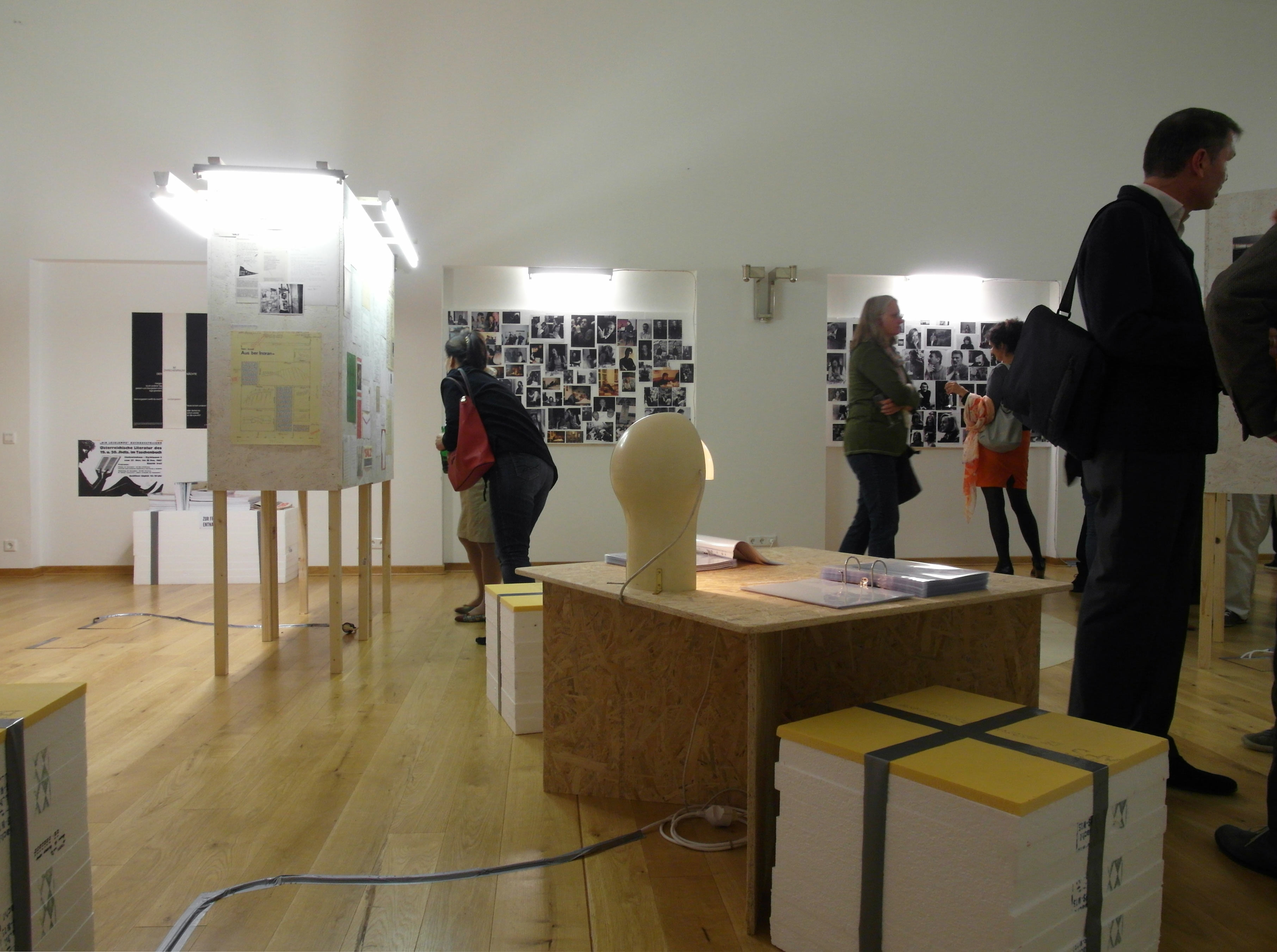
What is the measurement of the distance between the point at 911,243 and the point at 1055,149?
137 centimetres

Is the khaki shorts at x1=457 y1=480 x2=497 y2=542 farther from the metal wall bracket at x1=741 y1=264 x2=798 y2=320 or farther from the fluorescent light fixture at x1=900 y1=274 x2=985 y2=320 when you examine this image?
the fluorescent light fixture at x1=900 y1=274 x2=985 y2=320

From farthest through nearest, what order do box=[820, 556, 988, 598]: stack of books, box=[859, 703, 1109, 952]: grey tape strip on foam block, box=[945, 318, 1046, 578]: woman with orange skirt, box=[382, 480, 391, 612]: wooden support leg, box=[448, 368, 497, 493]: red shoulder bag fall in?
1. box=[945, 318, 1046, 578]: woman with orange skirt
2. box=[382, 480, 391, 612]: wooden support leg
3. box=[448, 368, 497, 493]: red shoulder bag
4. box=[820, 556, 988, 598]: stack of books
5. box=[859, 703, 1109, 952]: grey tape strip on foam block

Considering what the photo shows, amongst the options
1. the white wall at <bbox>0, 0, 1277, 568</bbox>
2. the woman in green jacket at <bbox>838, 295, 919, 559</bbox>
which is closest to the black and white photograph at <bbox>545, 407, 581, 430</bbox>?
the white wall at <bbox>0, 0, 1277, 568</bbox>

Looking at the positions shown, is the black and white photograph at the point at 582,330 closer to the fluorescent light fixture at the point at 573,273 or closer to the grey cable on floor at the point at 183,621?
the fluorescent light fixture at the point at 573,273

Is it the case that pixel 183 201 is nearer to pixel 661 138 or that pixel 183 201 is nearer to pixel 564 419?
pixel 564 419

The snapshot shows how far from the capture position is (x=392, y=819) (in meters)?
2.07

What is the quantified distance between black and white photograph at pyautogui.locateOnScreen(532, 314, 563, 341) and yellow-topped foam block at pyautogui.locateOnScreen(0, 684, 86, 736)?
16.4 feet

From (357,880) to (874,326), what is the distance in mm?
3332

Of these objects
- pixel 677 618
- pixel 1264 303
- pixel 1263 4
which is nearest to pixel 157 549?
pixel 677 618

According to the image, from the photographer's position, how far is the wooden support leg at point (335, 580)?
3.34 meters

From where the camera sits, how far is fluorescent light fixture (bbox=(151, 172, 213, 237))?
354 cm

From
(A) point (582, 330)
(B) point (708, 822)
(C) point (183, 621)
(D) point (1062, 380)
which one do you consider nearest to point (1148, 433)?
(D) point (1062, 380)

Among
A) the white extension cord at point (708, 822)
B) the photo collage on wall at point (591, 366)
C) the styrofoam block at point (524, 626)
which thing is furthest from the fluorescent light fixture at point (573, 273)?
the white extension cord at point (708, 822)

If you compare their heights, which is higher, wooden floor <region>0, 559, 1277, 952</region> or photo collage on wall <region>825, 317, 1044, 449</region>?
photo collage on wall <region>825, 317, 1044, 449</region>
